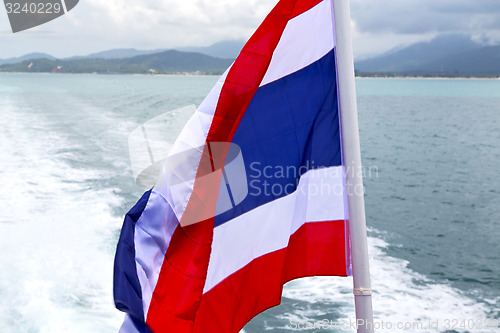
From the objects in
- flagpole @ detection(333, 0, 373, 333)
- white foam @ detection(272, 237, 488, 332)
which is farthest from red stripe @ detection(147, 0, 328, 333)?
white foam @ detection(272, 237, 488, 332)

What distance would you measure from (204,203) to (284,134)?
514 millimetres

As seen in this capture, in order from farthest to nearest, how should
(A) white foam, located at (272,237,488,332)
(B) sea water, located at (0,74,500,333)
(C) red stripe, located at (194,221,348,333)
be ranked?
(A) white foam, located at (272,237,488,332)
(B) sea water, located at (0,74,500,333)
(C) red stripe, located at (194,221,348,333)

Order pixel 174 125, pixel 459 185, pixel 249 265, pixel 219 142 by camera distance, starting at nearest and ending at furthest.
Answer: pixel 219 142 < pixel 249 265 < pixel 459 185 < pixel 174 125

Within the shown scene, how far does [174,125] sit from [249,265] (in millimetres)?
14000

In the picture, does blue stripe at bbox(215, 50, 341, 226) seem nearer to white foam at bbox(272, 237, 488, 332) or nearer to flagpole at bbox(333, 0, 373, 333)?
flagpole at bbox(333, 0, 373, 333)

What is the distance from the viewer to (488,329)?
19.7ft

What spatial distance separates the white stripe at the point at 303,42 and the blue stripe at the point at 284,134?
0.04 metres

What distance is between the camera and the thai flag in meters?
2.28

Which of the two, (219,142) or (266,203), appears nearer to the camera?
(219,142)

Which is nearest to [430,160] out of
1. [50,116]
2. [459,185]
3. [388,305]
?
[459,185]

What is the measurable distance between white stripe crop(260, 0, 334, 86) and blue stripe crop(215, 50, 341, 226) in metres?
0.04

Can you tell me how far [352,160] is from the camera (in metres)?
2.18

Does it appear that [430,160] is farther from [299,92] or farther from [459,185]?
[299,92]

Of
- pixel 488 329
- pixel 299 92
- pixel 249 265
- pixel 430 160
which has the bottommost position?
pixel 430 160
